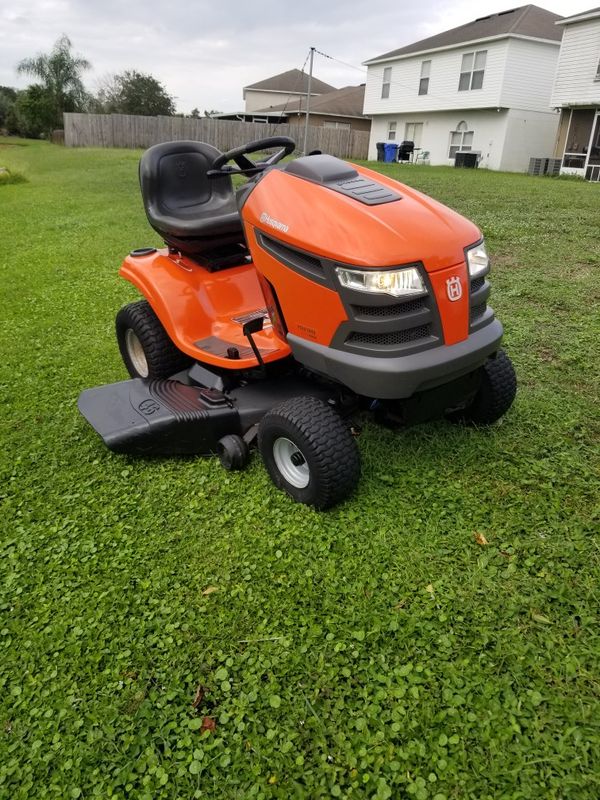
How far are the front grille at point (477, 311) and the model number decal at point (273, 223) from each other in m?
0.81

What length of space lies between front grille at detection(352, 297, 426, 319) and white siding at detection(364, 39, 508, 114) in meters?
24.2

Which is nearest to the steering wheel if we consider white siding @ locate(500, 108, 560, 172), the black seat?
the black seat

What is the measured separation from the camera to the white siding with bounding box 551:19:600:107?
19016mm

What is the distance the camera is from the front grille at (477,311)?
241cm

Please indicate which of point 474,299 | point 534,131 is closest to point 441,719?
point 474,299

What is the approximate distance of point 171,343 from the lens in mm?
3314

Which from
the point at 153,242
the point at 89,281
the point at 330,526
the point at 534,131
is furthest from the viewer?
the point at 534,131

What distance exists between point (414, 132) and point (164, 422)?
29.2 meters

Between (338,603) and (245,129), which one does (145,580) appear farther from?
(245,129)

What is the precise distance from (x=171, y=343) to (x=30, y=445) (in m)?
0.93

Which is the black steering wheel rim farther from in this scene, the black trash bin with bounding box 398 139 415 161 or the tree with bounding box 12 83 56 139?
the tree with bounding box 12 83 56 139

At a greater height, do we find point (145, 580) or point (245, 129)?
point (245, 129)

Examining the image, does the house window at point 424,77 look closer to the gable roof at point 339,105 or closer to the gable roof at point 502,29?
the gable roof at point 502,29

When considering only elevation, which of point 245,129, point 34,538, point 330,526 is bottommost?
point 34,538
